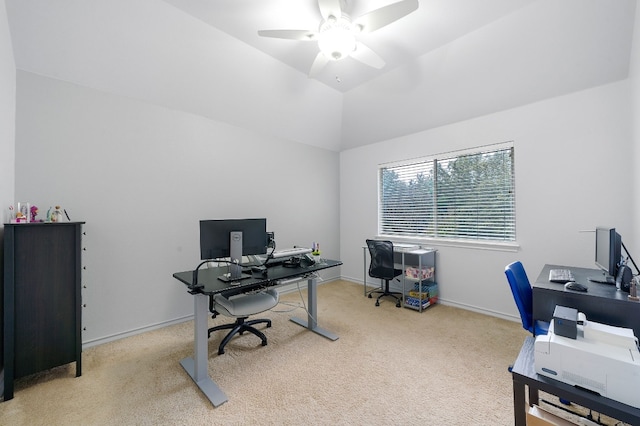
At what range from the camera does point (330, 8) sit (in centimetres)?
202

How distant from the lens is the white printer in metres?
1.03

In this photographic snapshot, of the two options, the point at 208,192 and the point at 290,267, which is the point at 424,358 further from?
the point at 208,192

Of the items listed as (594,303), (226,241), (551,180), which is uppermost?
(551,180)

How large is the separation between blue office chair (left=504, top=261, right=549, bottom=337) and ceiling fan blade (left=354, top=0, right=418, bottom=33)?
2062 mm

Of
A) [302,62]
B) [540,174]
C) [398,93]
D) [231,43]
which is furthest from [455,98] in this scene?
[231,43]

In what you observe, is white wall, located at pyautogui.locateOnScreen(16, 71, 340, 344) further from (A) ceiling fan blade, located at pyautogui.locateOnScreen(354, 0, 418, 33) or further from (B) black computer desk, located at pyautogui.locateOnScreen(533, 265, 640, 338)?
(B) black computer desk, located at pyautogui.locateOnScreen(533, 265, 640, 338)

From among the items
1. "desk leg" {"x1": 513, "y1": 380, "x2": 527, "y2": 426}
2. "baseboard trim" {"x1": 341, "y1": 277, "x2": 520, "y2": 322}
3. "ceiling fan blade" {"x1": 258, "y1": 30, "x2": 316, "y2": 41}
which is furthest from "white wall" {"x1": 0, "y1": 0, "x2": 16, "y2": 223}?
"baseboard trim" {"x1": 341, "y1": 277, "x2": 520, "y2": 322}

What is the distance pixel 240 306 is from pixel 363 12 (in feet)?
9.84

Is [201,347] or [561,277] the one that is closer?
[201,347]

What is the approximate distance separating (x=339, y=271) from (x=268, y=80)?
354 cm

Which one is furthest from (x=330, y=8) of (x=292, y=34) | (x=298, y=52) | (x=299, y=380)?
(x=299, y=380)

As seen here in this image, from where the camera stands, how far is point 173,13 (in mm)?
2404

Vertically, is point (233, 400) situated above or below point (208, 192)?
below

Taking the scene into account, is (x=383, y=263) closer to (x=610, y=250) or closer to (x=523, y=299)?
(x=523, y=299)
